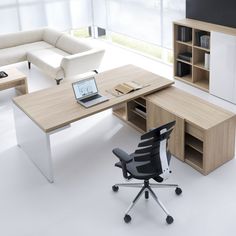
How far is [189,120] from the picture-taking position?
4.64 metres

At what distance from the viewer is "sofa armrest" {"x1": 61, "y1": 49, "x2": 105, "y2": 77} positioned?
22.7 ft

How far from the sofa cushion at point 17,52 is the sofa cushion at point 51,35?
4.2 inches

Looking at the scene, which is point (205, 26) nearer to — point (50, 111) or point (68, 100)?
point (68, 100)

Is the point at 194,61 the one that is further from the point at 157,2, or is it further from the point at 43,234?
the point at 43,234

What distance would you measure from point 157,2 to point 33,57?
2.56 m

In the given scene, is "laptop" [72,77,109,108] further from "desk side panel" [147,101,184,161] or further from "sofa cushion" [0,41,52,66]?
"sofa cushion" [0,41,52,66]

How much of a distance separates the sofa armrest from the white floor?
165 centimetres

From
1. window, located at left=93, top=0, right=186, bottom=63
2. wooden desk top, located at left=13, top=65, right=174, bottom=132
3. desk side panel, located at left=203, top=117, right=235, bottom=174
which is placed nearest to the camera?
desk side panel, located at left=203, top=117, right=235, bottom=174

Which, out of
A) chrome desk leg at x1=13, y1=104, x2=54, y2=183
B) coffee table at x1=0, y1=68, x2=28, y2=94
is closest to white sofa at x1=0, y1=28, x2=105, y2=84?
coffee table at x1=0, y1=68, x2=28, y2=94

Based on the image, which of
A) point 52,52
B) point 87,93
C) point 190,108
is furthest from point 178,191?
point 52,52

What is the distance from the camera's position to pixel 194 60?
683 cm

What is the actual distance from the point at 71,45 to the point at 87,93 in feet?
9.58

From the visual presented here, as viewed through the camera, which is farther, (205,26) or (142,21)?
(142,21)

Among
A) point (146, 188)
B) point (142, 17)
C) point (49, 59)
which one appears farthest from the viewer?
point (142, 17)
